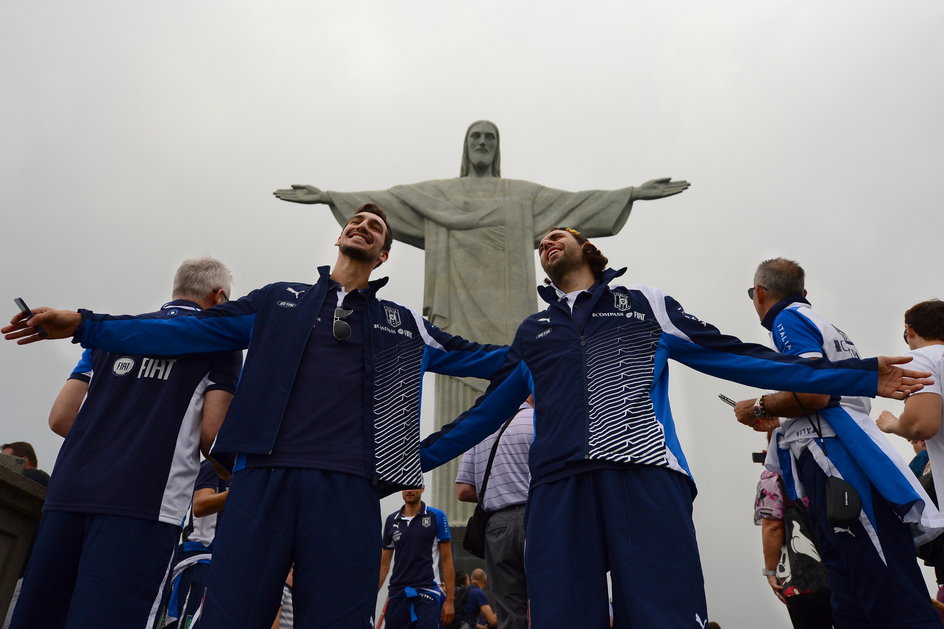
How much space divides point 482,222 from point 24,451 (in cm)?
743

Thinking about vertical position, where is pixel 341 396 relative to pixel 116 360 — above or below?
below

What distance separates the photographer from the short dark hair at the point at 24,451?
5.21 m

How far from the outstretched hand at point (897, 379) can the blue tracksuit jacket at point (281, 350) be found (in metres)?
1.67

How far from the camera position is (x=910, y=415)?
334 centimetres

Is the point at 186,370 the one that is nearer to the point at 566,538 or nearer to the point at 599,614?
the point at 566,538

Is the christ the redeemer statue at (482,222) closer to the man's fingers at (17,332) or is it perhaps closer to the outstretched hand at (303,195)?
the outstretched hand at (303,195)

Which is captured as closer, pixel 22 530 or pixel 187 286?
pixel 187 286

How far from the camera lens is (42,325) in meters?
2.66

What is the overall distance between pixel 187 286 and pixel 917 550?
349cm

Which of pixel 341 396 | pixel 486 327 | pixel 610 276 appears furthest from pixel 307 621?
pixel 486 327

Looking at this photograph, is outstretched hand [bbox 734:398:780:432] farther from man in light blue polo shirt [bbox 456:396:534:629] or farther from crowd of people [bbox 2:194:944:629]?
man in light blue polo shirt [bbox 456:396:534:629]

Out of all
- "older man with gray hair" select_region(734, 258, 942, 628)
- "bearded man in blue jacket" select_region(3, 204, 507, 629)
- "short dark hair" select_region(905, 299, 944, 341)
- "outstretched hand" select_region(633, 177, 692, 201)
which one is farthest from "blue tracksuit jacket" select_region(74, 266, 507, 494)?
"outstretched hand" select_region(633, 177, 692, 201)

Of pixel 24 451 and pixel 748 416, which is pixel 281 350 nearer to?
pixel 748 416

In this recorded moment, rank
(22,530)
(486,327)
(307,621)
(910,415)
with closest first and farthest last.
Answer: (307,621) → (910,415) → (22,530) → (486,327)
